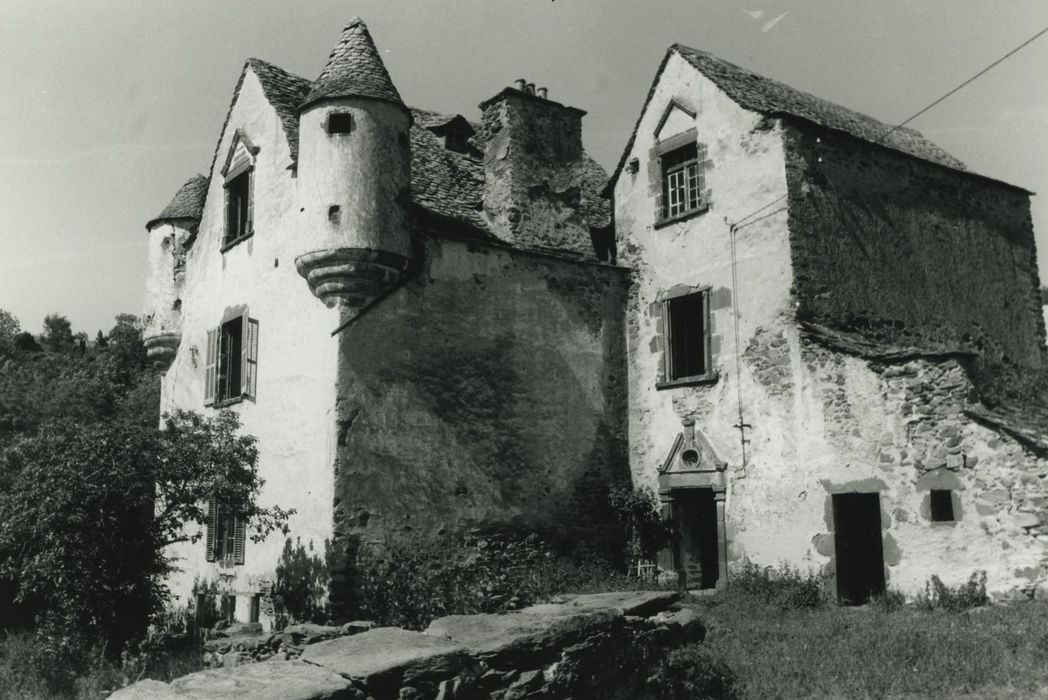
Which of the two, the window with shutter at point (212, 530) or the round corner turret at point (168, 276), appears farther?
the round corner turret at point (168, 276)

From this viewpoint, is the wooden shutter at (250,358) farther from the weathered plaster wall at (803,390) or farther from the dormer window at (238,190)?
the weathered plaster wall at (803,390)

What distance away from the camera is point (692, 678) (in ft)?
26.8

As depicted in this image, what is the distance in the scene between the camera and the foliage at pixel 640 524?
1523cm

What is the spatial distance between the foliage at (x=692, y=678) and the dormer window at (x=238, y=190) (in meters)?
11.1

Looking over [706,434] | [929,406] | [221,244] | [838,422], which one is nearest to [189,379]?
[221,244]

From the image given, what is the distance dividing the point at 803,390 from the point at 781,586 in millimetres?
2839

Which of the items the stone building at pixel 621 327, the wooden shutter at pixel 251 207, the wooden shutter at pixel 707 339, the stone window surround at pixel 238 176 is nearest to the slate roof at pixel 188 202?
the stone building at pixel 621 327

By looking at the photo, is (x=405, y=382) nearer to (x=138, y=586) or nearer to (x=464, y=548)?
(x=464, y=548)

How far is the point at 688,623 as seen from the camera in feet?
28.5

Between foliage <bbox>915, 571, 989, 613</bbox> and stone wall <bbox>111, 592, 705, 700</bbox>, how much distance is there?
4206 mm

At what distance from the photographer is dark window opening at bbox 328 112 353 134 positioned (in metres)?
13.6

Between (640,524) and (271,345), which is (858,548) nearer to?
(640,524)

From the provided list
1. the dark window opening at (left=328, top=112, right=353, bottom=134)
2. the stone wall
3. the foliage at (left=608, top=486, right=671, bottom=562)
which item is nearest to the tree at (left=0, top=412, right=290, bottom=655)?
the dark window opening at (left=328, top=112, right=353, bottom=134)

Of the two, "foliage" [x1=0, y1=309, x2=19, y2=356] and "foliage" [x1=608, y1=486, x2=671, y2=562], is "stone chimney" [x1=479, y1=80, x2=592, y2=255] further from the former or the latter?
"foliage" [x1=0, y1=309, x2=19, y2=356]
